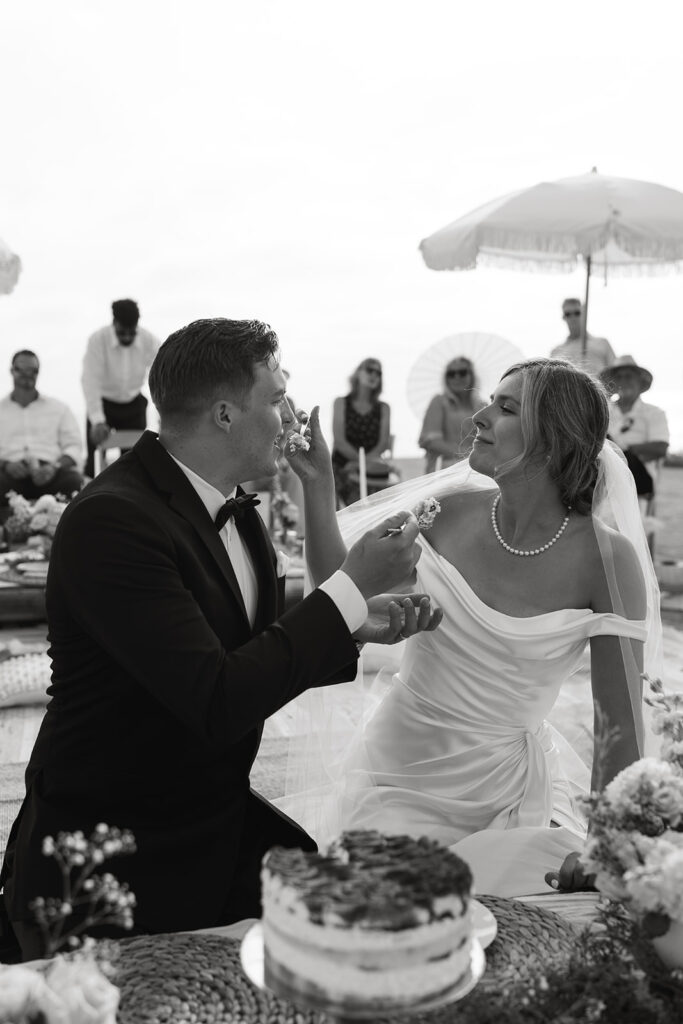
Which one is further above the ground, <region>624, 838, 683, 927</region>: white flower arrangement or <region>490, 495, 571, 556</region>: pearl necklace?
<region>490, 495, 571, 556</region>: pearl necklace

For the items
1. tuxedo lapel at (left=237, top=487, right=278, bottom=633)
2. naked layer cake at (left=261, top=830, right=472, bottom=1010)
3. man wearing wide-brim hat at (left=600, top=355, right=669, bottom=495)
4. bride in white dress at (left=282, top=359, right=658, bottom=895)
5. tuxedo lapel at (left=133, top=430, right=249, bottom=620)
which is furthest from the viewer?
man wearing wide-brim hat at (left=600, top=355, right=669, bottom=495)

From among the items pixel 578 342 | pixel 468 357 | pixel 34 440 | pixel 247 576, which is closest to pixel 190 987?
pixel 247 576

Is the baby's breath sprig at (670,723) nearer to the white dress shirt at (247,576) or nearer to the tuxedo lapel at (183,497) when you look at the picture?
the white dress shirt at (247,576)

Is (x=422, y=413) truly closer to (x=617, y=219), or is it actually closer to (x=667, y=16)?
(x=617, y=219)

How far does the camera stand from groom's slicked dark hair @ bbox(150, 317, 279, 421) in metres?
2.03

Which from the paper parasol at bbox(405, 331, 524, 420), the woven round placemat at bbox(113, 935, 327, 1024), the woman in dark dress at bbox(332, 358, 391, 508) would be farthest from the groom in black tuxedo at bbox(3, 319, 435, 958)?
the woman in dark dress at bbox(332, 358, 391, 508)

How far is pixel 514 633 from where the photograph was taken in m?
2.61

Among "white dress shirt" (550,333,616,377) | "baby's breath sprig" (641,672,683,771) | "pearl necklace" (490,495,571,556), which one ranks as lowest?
"baby's breath sprig" (641,672,683,771)

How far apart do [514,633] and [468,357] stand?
236 inches

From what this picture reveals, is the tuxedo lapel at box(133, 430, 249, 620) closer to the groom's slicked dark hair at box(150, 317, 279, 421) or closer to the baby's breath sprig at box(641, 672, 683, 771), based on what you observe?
the groom's slicked dark hair at box(150, 317, 279, 421)

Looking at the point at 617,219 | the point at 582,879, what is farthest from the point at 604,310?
the point at 582,879

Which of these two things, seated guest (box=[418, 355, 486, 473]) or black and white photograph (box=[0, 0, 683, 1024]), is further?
seated guest (box=[418, 355, 486, 473])

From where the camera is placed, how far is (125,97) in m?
8.82

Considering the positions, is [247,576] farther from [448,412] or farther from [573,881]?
[448,412]
